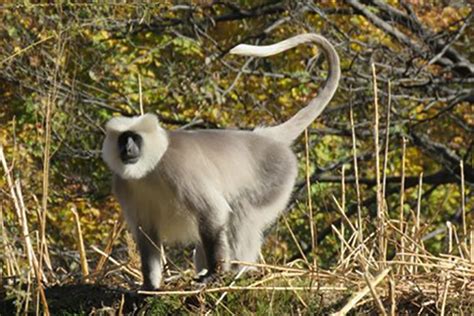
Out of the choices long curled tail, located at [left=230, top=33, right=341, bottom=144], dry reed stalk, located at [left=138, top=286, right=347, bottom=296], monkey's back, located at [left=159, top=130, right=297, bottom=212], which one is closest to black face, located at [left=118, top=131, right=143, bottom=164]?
monkey's back, located at [left=159, top=130, right=297, bottom=212]

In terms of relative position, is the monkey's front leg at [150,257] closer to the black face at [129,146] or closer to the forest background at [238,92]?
the black face at [129,146]

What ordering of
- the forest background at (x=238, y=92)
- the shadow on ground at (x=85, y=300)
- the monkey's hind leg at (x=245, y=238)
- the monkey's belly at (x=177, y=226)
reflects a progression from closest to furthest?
the shadow on ground at (x=85, y=300) < the monkey's belly at (x=177, y=226) < the monkey's hind leg at (x=245, y=238) < the forest background at (x=238, y=92)

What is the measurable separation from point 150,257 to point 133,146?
62cm

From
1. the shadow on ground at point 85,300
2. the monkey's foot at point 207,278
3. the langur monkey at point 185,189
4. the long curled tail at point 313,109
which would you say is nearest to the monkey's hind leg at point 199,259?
the langur monkey at point 185,189

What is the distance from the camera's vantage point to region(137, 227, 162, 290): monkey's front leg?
6.00m

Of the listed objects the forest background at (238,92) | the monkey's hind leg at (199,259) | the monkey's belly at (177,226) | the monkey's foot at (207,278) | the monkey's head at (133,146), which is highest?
the monkey's head at (133,146)

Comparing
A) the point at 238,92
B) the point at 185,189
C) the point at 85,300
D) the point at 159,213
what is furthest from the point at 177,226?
the point at 238,92

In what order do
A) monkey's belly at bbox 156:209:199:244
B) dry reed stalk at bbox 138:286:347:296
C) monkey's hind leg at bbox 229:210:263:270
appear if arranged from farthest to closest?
1. monkey's hind leg at bbox 229:210:263:270
2. monkey's belly at bbox 156:209:199:244
3. dry reed stalk at bbox 138:286:347:296

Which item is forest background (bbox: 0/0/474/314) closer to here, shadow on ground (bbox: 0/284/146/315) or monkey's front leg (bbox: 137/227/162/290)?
monkey's front leg (bbox: 137/227/162/290)

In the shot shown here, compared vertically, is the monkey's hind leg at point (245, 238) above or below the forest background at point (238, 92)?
above

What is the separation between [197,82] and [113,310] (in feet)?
20.8

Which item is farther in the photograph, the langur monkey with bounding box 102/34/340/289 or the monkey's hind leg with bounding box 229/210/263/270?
the monkey's hind leg with bounding box 229/210/263/270

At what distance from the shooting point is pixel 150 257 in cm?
603

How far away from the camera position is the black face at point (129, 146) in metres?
5.82
